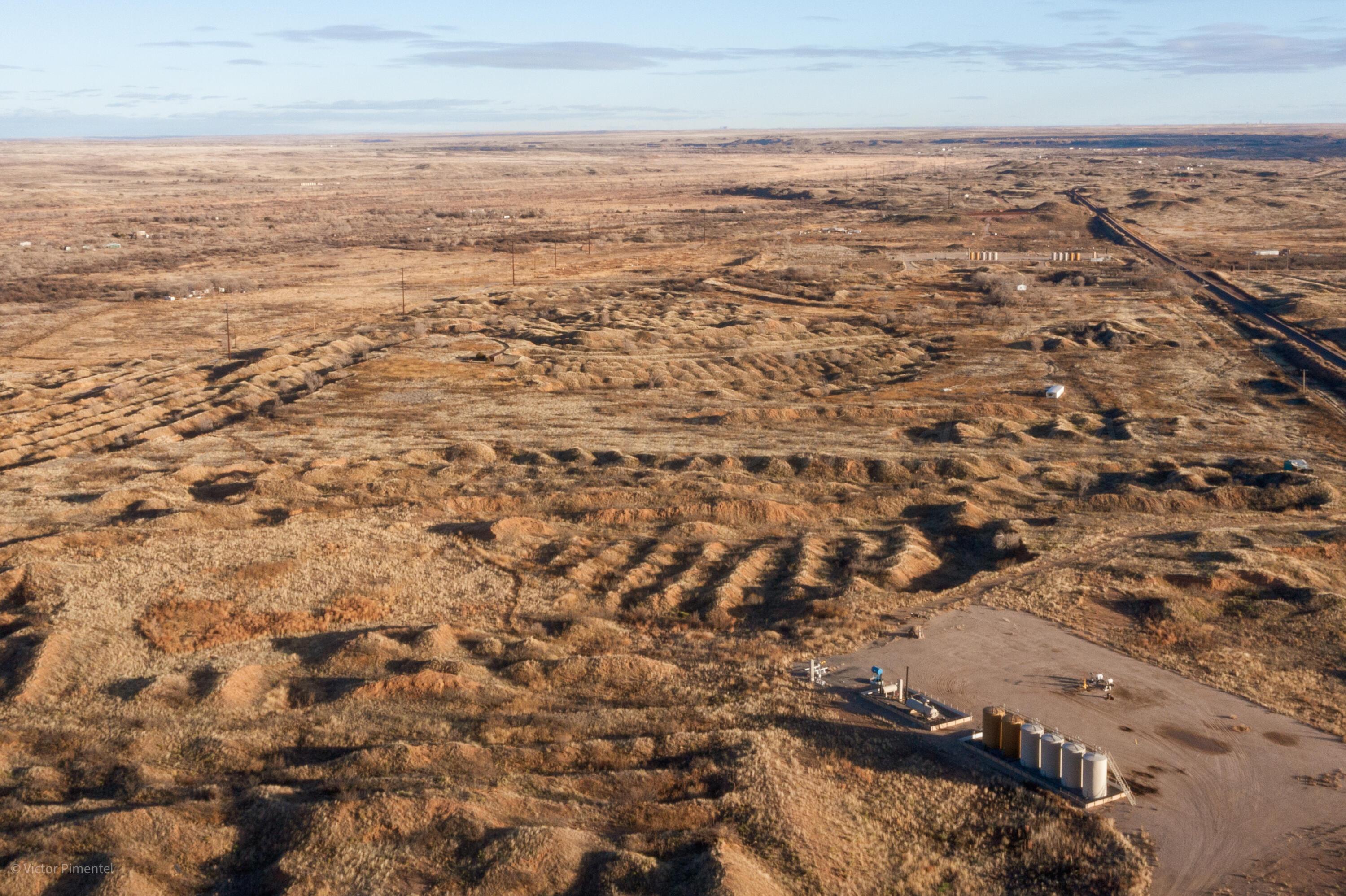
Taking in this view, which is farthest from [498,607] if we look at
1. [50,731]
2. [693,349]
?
[693,349]

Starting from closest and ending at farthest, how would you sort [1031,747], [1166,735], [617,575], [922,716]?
[1031,747]
[1166,735]
[922,716]
[617,575]

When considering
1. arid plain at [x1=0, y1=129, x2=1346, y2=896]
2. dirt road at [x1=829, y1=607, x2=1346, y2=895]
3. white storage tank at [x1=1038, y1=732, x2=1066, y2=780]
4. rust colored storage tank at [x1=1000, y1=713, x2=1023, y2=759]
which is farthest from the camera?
rust colored storage tank at [x1=1000, y1=713, x2=1023, y2=759]

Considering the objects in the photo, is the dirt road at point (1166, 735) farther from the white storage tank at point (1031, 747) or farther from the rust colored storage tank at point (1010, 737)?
the rust colored storage tank at point (1010, 737)

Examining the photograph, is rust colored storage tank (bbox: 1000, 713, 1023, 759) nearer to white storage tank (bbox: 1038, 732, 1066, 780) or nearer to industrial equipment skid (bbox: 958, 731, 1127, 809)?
industrial equipment skid (bbox: 958, 731, 1127, 809)

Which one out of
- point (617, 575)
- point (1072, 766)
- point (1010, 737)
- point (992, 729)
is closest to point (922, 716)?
point (992, 729)

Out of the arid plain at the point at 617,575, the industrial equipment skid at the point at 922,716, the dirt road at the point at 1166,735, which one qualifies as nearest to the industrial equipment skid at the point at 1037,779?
the dirt road at the point at 1166,735

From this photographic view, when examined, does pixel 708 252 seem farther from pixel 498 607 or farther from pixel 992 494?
pixel 498 607

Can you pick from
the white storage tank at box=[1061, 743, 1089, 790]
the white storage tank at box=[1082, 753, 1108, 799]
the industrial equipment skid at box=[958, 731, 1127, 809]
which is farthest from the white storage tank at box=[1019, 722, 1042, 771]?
the white storage tank at box=[1082, 753, 1108, 799]

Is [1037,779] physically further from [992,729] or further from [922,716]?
[922,716]
